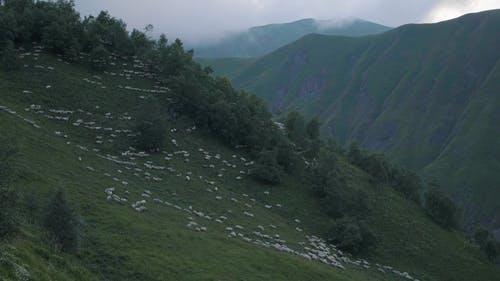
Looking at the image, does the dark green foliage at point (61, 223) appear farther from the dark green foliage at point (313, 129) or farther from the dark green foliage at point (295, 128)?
the dark green foliage at point (313, 129)

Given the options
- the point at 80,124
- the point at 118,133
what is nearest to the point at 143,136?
the point at 118,133

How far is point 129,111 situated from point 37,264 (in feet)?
144

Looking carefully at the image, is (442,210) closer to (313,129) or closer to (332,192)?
(332,192)

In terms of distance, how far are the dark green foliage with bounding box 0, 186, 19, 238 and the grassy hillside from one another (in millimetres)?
825

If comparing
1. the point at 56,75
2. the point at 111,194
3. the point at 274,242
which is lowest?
the point at 274,242

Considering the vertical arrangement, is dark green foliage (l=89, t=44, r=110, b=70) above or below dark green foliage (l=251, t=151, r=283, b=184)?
above

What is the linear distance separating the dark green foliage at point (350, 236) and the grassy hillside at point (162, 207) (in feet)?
5.19

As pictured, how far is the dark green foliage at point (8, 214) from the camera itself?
79.2ft

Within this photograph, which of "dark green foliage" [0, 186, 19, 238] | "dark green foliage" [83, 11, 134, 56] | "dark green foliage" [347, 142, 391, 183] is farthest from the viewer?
"dark green foliage" [347, 142, 391, 183]

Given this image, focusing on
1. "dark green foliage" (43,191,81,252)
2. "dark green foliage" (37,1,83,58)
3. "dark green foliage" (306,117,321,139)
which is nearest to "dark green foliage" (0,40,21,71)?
"dark green foliage" (37,1,83,58)

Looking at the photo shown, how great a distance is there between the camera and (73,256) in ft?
101

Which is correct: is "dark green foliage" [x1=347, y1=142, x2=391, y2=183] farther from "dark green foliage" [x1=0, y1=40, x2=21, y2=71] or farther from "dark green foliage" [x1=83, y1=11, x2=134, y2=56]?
"dark green foliage" [x1=0, y1=40, x2=21, y2=71]

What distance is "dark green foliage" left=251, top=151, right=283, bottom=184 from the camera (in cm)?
6400

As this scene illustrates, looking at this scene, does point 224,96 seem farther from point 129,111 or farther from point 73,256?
point 73,256
